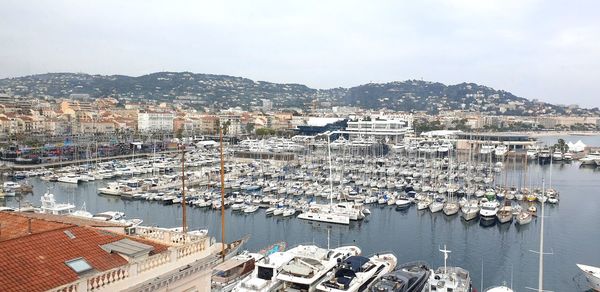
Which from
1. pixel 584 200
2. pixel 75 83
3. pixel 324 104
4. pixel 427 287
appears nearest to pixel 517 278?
pixel 427 287

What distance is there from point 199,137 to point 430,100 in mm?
127167

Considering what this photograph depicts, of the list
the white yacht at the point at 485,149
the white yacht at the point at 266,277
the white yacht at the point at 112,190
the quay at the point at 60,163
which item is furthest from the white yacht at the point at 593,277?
the quay at the point at 60,163

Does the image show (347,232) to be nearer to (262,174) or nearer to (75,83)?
(262,174)

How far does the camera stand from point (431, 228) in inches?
981

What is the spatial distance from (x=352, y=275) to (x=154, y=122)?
2835 inches

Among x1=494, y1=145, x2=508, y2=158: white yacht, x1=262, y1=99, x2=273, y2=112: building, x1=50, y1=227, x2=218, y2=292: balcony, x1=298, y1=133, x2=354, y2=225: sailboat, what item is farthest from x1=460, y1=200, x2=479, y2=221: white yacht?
x1=262, y1=99, x2=273, y2=112: building

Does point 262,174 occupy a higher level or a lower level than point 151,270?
lower

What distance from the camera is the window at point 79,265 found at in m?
4.95

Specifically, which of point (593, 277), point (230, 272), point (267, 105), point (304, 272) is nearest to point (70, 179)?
point (230, 272)

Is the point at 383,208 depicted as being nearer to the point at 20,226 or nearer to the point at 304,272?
the point at 304,272

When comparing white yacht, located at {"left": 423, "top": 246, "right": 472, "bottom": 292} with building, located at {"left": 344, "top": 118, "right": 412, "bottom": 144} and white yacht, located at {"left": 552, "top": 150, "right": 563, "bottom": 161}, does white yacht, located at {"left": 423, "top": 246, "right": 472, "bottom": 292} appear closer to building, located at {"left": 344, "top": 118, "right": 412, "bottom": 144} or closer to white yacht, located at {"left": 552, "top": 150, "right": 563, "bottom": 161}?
white yacht, located at {"left": 552, "top": 150, "right": 563, "bottom": 161}

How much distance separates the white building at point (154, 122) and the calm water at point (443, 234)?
46.9 meters

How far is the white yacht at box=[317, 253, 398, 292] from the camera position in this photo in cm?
1163

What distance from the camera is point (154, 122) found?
7931 cm
